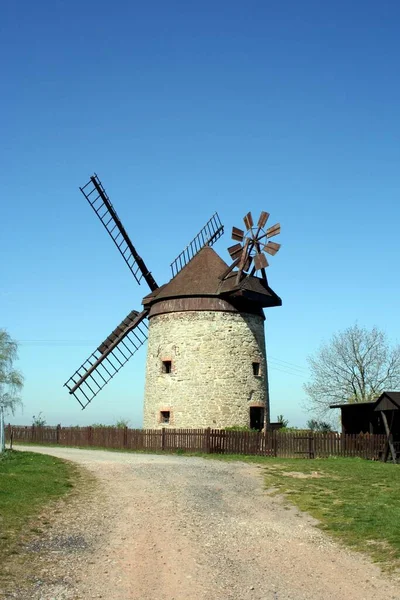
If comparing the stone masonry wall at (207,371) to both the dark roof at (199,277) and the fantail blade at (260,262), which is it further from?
the fantail blade at (260,262)

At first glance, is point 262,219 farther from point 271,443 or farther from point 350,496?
point 350,496

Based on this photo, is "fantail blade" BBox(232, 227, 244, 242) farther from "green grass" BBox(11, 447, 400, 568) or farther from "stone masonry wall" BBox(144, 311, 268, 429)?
"green grass" BBox(11, 447, 400, 568)

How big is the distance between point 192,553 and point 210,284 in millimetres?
23031

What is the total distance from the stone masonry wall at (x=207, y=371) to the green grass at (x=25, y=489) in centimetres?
982

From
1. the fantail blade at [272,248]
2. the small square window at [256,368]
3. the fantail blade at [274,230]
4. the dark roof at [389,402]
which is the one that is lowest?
the dark roof at [389,402]

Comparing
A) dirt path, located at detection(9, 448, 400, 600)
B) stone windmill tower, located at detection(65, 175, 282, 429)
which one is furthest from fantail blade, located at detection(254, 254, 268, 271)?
dirt path, located at detection(9, 448, 400, 600)

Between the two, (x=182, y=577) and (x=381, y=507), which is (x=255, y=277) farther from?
(x=182, y=577)

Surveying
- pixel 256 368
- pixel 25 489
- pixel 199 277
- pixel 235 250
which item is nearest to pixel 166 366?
pixel 256 368

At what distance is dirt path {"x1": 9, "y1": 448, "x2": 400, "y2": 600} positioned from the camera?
8172mm

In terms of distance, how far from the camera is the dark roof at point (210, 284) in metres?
31.5

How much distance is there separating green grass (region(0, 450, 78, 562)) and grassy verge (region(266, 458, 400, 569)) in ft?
17.9

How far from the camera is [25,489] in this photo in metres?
14.4

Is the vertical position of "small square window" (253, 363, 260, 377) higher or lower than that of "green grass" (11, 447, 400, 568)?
higher

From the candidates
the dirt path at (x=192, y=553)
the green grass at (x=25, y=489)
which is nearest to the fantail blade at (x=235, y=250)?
the green grass at (x=25, y=489)
